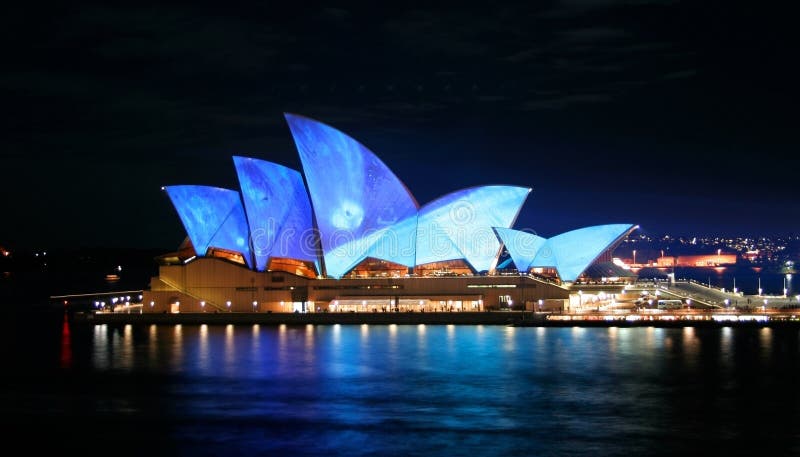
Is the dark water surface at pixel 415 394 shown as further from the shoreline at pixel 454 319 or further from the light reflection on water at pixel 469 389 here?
the shoreline at pixel 454 319

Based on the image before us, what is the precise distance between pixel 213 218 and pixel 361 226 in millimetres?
7789

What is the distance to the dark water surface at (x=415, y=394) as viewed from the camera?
1889 centimetres

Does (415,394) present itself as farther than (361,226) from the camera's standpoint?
No

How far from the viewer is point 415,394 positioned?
78.3ft

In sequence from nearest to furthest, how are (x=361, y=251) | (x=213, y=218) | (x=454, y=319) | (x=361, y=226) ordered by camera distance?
(x=454, y=319), (x=361, y=226), (x=361, y=251), (x=213, y=218)

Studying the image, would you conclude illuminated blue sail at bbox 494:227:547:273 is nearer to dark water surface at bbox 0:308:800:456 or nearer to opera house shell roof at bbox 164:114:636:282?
opera house shell roof at bbox 164:114:636:282

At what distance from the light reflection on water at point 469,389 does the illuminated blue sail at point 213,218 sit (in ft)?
26.7

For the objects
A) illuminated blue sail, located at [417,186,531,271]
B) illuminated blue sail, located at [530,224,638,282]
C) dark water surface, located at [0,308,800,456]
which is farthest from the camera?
illuminated blue sail, located at [530,224,638,282]

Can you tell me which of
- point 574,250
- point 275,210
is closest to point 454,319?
point 574,250

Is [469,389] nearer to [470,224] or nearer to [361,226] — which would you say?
[361,226]

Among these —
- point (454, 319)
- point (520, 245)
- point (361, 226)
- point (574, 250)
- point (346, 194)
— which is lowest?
point (454, 319)

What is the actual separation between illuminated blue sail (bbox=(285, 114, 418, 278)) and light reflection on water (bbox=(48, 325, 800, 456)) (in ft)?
22.8

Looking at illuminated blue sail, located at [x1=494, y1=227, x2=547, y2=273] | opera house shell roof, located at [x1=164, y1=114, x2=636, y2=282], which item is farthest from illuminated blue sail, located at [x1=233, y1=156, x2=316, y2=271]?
illuminated blue sail, located at [x1=494, y1=227, x2=547, y2=273]

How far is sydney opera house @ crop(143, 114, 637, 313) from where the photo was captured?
4297cm
